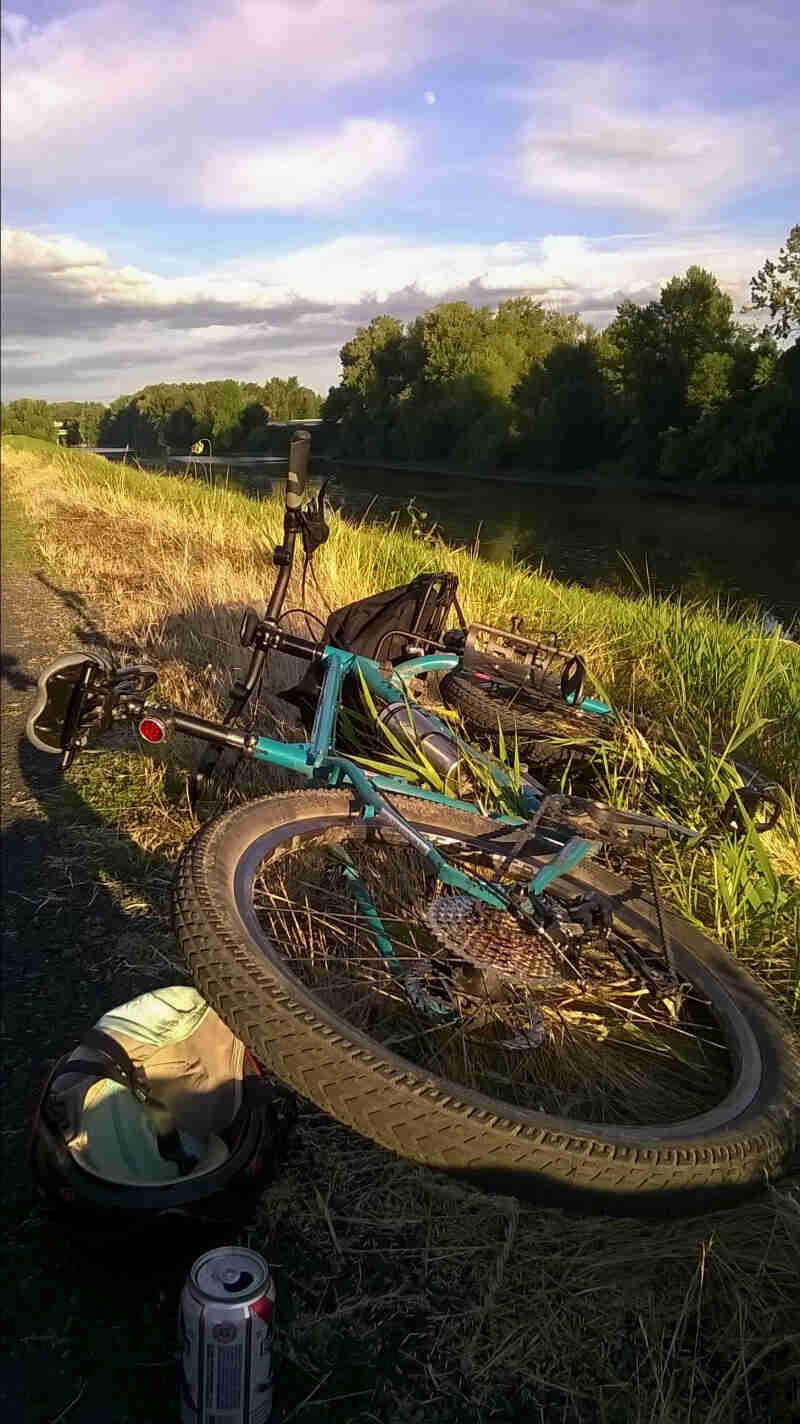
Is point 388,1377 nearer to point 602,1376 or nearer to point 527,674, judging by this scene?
point 602,1376

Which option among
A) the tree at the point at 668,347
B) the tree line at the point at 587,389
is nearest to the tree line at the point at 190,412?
the tree line at the point at 587,389

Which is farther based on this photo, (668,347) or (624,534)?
(668,347)

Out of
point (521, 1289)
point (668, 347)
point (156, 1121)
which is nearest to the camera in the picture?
point (521, 1289)

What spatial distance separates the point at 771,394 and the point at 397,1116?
50.4m

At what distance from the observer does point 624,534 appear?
108ft

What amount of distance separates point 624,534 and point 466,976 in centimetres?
3195

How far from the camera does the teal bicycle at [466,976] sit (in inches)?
76.3

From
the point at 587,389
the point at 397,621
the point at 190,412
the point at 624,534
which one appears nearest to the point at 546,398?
the point at 587,389

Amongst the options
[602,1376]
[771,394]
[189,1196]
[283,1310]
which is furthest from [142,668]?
[771,394]

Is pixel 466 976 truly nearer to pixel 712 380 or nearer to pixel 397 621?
pixel 397 621

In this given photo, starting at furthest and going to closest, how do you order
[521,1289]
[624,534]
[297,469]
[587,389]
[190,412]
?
[190,412], [587,389], [624,534], [297,469], [521,1289]

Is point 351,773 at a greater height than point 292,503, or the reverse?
point 292,503

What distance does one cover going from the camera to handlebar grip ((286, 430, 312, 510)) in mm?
3117

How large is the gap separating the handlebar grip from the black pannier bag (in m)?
1.11
